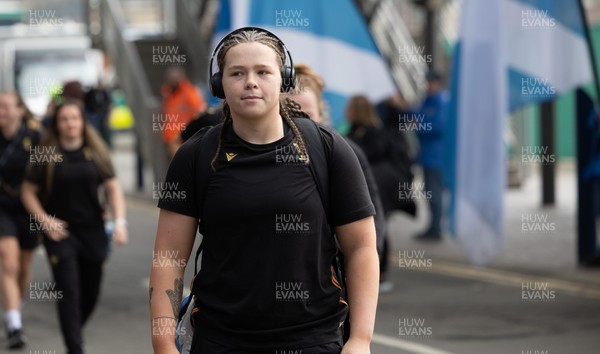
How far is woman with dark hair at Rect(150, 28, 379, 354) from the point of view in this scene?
375 centimetres

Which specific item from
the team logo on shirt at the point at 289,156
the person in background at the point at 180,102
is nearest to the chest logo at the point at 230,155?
the team logo on shirt at the point at 289,156

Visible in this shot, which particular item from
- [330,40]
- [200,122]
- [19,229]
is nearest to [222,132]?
[200,122]

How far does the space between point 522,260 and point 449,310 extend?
288 centimetres

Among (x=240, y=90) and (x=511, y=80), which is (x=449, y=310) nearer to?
(x=511, y=80)

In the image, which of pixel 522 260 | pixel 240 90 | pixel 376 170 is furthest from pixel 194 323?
pixel 522 260

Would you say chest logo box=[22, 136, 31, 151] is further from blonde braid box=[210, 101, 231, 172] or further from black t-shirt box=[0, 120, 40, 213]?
blonde braid box=[210, 101, 231, 172]

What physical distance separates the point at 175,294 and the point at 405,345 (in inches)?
186

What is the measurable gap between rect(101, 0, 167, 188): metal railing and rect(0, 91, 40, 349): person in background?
9.52m

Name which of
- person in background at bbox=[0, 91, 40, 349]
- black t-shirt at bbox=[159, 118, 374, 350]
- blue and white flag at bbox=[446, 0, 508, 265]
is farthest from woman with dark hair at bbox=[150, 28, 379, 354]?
blue and white flag at bbox=[446, 0, 508, 265]

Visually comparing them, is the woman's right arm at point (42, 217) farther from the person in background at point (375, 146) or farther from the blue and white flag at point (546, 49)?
the blue and white flag at point (546, 49)

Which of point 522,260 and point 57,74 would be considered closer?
point 522,260

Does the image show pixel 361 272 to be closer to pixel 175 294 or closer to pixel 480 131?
pixel 175 294

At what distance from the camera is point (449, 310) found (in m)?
9.83

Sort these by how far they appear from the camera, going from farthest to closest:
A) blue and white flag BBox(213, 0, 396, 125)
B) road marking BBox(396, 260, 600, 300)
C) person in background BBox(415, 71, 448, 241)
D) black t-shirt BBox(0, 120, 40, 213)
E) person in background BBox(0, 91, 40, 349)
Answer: person in background BBox(415, 71, 448, 241)
blue and white flag BBox(213, 0, 396, 125)
road marking BBox(396, 260, 600, 300)
black t-shirt BBox(0, 120, 40, 213)
person in background BBox(0, 91, 40, 349)
